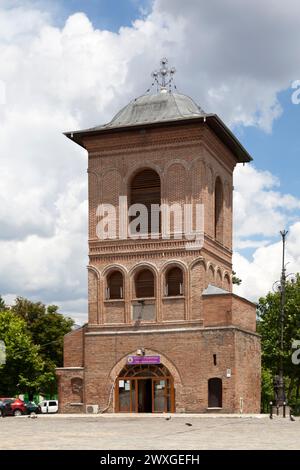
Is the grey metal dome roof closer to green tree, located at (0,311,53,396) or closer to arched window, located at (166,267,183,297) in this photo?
arched window, located at (166,267,183,297)

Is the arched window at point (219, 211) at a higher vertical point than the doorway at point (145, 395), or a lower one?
higher

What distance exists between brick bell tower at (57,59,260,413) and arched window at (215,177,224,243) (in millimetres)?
1370

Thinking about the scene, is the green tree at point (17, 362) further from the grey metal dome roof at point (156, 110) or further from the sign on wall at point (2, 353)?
the grey metal dome roof at point (156, 110)

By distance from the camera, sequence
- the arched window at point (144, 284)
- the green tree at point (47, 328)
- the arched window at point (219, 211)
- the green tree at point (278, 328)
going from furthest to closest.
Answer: the green tree at point (47, 328)
the green tree at point (278, 328)
the arched window at point (219, 211)
the arched window at point (144, 284)

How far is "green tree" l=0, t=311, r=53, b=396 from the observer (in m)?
65.8

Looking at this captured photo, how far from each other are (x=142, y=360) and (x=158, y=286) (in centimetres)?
390

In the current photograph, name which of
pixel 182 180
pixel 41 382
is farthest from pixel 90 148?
pixel 41 382

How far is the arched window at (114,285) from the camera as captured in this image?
4400cm

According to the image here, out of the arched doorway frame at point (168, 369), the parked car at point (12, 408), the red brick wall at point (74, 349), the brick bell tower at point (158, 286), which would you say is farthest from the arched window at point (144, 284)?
the parked car at point (12, 408)

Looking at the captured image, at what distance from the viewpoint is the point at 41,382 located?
69.2 metres

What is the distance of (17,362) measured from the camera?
218 ft

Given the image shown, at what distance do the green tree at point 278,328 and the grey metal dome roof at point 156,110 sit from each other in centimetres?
1848
